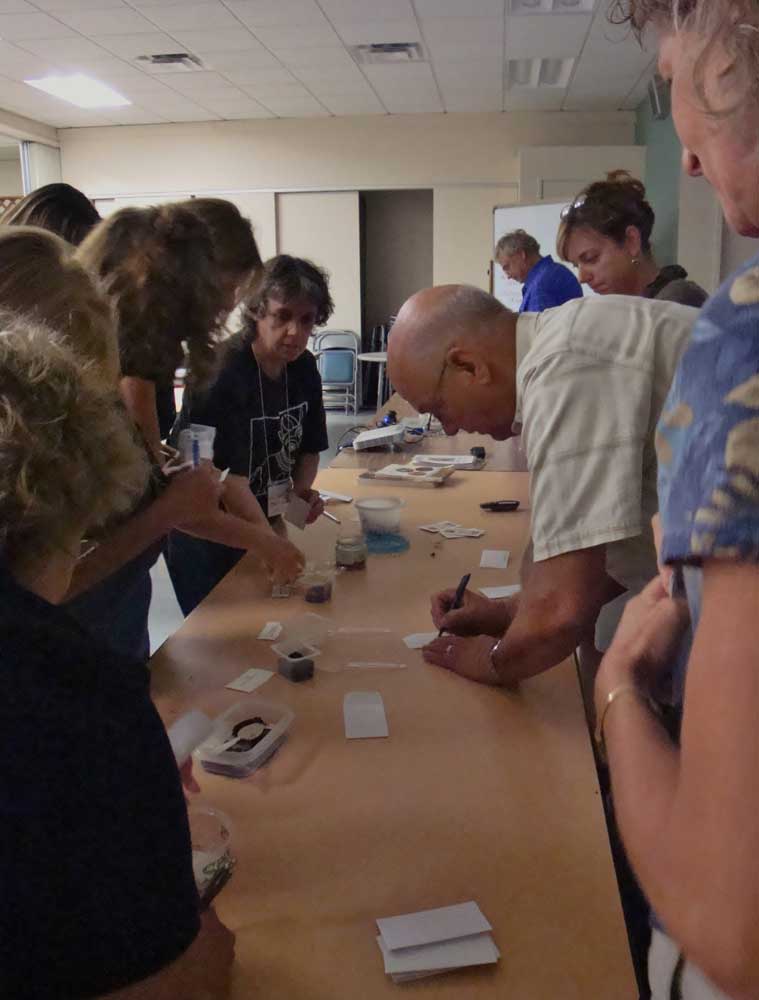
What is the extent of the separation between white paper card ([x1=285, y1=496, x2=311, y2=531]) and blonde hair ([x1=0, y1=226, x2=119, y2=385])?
1.09 metres

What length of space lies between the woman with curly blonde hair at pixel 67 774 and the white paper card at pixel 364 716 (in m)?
0.53

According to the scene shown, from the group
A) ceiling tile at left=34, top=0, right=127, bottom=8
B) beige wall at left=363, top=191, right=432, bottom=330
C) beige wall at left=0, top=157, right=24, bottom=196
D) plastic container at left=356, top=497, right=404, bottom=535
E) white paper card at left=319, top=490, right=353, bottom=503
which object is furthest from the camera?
beige wall at left=0, top=157, right=24, bottom=196

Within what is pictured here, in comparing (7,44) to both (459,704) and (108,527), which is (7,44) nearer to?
(108,527)

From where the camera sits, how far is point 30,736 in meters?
0.61

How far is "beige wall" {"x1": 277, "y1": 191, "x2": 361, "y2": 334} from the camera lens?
28.7 ft

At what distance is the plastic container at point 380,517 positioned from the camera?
224cm

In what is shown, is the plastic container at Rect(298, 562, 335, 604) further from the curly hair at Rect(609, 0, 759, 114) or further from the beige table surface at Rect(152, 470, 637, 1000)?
the curly hair at Rect(609, 0, 759, 114)

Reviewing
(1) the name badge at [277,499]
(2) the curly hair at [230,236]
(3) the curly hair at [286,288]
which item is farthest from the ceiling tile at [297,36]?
(1) the name badge at [277,499]

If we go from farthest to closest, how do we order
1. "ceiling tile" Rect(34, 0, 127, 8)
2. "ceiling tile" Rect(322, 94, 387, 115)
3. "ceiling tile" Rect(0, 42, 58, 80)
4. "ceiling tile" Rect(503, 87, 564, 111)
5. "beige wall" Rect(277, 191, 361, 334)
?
"beige wall" Rect(277, 191, 361, 334)
"ceiling tile" Rect(322, 94, 387, 115)
"ceiling tile" Rect(503, 87, 564, 111)
"ceiling tile" Rect(0, 42, 58, 80)
"ceiling tile" Rect(34, 0, 127, 8)

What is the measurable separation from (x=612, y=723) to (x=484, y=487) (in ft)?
7.37

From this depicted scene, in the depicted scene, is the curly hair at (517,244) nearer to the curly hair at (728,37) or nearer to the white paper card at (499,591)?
the white paper card at (499,591)

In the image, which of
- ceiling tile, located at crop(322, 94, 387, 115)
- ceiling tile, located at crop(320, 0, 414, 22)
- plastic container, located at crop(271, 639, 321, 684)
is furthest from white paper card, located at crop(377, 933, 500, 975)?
ceiling tile, located at crop(322, 94, 387, 115)

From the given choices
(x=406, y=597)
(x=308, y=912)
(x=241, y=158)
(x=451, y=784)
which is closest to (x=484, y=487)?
(x=406, y=597)

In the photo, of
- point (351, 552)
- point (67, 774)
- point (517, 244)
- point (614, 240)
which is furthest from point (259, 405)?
point (517, 244)
